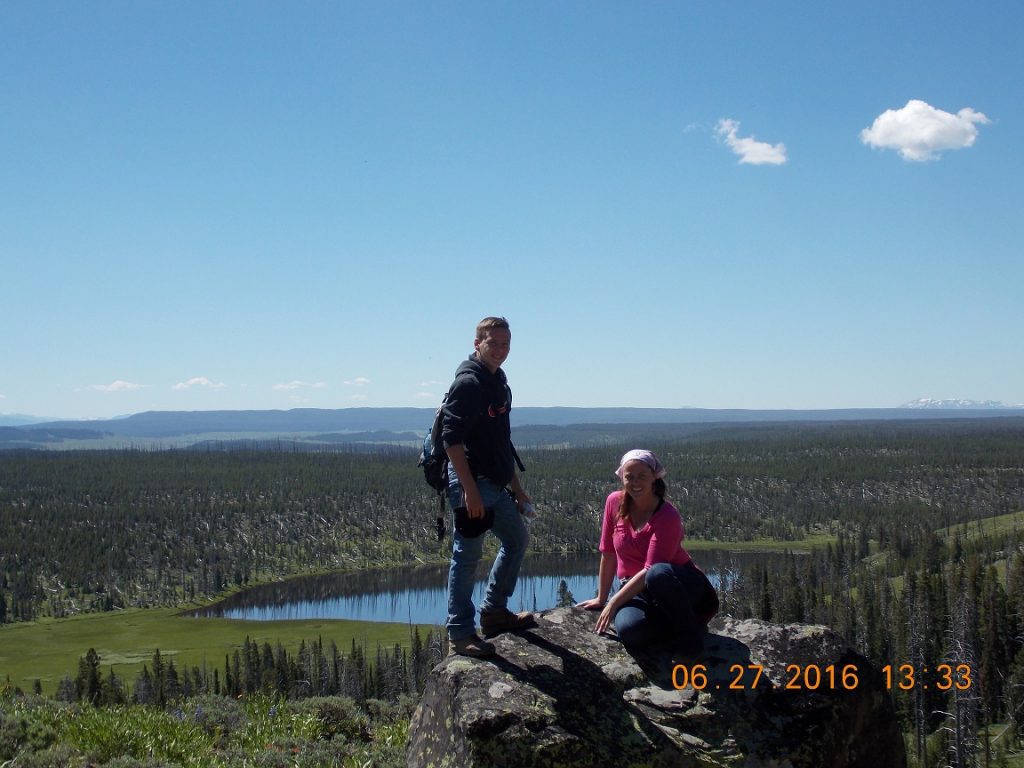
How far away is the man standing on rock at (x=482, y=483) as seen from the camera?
307 inches

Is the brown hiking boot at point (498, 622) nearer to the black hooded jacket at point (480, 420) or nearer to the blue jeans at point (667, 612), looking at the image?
the blue jeans at point (667, 612)

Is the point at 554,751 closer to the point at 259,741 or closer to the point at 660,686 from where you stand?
the point at 660,686

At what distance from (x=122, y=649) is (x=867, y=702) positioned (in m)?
116

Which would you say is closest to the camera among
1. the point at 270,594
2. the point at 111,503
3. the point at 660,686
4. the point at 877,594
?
the point at 660,686

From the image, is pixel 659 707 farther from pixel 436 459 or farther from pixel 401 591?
pixel 401 591

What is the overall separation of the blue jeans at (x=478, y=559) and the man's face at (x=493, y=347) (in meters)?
1.16

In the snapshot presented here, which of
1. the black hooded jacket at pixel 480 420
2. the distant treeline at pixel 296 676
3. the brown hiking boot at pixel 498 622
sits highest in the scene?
the black hooded jacket at pixel 480 420

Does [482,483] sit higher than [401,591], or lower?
higher

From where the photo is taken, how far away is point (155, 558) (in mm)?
168125

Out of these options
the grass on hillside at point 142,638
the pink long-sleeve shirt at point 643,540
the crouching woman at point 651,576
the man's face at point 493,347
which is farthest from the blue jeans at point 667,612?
the grass on hillside at point 142,638

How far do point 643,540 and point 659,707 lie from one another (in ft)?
5.42

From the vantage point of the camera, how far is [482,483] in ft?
26.7

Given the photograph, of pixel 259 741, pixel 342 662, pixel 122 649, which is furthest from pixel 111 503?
pixel 259 741

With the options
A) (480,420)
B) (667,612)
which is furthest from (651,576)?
(480,420)
